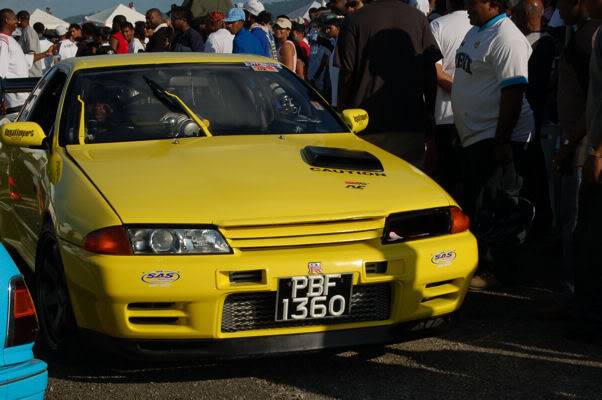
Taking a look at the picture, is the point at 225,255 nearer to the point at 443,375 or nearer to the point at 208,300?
the point at 208,300

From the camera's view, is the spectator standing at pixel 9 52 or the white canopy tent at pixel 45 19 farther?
the white canopy tent at pixel 45 19

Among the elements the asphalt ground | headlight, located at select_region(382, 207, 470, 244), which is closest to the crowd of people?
the asphalt ground

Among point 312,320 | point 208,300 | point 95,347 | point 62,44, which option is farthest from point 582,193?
point 62,44

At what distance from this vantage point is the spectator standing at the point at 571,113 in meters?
6.14

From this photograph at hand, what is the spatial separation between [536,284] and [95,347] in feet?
10.9

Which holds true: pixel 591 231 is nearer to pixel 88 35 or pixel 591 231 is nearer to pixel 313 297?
pixel 313 297

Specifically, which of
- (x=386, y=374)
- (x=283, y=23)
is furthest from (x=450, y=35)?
(x=283, y=23)

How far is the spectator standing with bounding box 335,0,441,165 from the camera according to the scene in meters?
7.84

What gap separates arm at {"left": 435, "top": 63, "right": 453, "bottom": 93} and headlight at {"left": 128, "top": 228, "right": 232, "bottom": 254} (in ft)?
12.6

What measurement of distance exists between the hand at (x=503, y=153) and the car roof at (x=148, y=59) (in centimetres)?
153

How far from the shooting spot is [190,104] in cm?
642

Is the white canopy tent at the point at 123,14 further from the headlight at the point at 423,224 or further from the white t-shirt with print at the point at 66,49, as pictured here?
the headlight at the point at 423,224

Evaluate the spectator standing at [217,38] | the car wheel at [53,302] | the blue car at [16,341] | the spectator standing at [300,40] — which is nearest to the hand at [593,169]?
the car wheel at [53,302]

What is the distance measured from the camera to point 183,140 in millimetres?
6125
